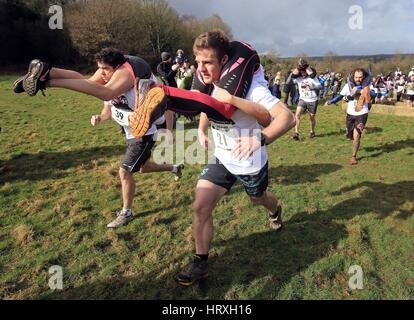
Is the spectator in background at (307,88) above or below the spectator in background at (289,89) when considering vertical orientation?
below

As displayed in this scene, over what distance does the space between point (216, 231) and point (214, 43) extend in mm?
2456

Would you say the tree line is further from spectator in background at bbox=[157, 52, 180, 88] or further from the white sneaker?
the white sneaker

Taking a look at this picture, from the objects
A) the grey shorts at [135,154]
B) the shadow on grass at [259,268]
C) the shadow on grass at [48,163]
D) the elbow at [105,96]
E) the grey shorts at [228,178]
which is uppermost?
the elbow at [105,96]

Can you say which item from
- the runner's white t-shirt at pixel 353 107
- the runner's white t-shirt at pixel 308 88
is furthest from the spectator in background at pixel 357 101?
the runner's white t-shirt at pixel 308 88

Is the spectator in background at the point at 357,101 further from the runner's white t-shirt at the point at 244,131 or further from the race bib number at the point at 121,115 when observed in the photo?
the race bib number at the point at 121,115

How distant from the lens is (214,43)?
99.7 inches

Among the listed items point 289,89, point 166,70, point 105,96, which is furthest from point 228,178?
point 289,89

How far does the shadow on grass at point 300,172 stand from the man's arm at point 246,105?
11.7ft

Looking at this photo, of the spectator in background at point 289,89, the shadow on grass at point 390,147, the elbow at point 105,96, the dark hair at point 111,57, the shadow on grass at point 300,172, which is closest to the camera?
the elbow at point 105,96

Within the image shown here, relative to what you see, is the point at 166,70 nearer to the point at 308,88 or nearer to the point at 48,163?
the point at 308,88

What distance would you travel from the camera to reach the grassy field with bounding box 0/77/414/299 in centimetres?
326

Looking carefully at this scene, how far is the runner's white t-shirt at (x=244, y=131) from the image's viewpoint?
2.63 m

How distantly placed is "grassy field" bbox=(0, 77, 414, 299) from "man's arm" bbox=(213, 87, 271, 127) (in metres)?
1.71
